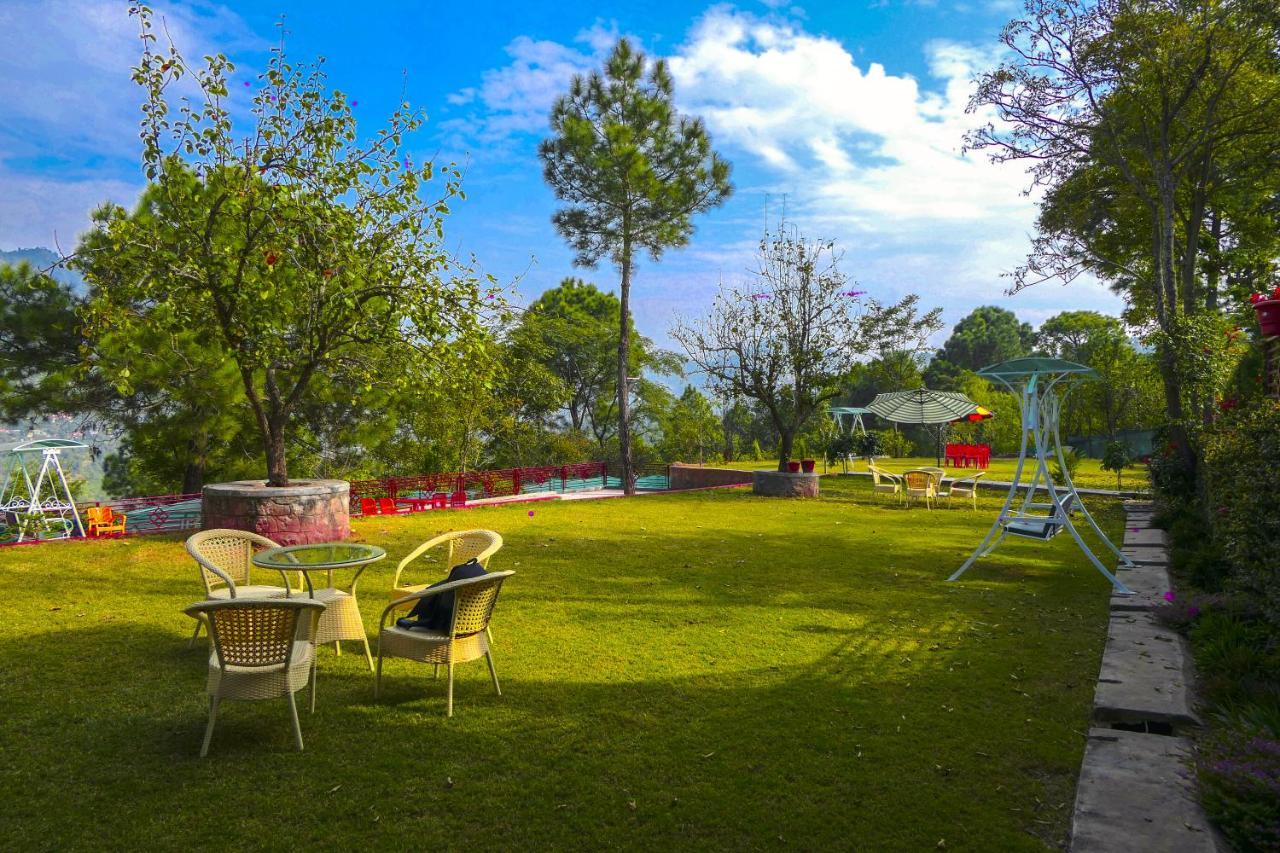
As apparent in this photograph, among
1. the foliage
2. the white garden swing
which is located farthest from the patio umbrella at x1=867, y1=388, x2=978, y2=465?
the white garden swing

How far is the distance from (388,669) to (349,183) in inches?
263

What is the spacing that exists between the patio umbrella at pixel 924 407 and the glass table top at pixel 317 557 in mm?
17026

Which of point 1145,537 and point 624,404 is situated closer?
point 1145,537

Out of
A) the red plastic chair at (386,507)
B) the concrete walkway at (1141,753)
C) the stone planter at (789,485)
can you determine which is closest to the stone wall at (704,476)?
the stone planter at (789,485)

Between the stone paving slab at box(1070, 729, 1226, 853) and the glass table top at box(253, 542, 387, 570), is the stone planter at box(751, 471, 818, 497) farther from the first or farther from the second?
the stone paving slab at box(1070, 729, 1226, 853)

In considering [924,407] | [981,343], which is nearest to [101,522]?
[924,407]

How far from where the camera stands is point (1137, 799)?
2.74 metres

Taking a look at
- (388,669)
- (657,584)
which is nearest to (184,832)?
(388,669)

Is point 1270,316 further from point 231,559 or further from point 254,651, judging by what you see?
point 231,559

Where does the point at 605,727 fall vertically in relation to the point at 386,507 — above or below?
below

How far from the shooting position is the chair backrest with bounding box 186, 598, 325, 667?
127 inches

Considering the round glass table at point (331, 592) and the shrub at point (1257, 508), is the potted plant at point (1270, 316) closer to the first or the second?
the shrub at point (1257, 508)

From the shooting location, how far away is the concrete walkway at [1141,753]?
2.49 m

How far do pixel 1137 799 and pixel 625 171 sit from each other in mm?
16957
